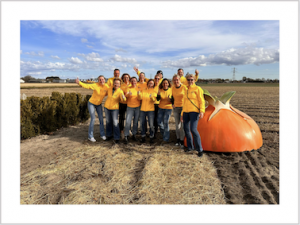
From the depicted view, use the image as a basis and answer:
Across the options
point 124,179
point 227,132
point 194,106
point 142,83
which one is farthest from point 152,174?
point 142,83

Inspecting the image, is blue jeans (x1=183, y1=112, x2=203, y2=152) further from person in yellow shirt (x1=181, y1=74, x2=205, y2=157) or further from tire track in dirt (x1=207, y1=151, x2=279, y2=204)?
tire track in dirt (x1=207, y1=151, x2=279, y2=204)

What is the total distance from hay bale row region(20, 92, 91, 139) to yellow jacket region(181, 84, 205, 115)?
5.04 m

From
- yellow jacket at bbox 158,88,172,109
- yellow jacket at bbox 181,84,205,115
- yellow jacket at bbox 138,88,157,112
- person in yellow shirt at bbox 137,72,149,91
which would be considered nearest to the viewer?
yellow jacket at bbox 181,84,205,115

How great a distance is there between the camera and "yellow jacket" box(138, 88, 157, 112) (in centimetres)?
533

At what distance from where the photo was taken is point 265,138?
237 inches

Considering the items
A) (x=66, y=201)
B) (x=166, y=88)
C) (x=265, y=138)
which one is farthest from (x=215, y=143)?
(x=66, y=201)

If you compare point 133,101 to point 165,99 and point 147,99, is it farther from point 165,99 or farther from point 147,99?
point 165,99

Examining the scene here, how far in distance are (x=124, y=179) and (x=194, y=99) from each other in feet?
7.65

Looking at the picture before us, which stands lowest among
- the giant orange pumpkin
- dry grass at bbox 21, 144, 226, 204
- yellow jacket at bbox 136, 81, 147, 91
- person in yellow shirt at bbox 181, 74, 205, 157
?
dry grass at bbox 21, 144, 226, 204

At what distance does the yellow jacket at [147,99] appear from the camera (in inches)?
210

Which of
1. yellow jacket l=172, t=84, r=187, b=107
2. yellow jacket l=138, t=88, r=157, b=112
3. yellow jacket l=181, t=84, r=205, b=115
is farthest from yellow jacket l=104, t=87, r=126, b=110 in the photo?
yellow jacket l=181, t=84, r=205, b=115

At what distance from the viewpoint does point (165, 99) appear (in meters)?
5.26

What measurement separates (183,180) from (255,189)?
1230 mm

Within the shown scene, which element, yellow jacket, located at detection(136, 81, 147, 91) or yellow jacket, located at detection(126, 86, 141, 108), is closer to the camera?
yellow jacket, located at detection(126, 86, 141, 108)
